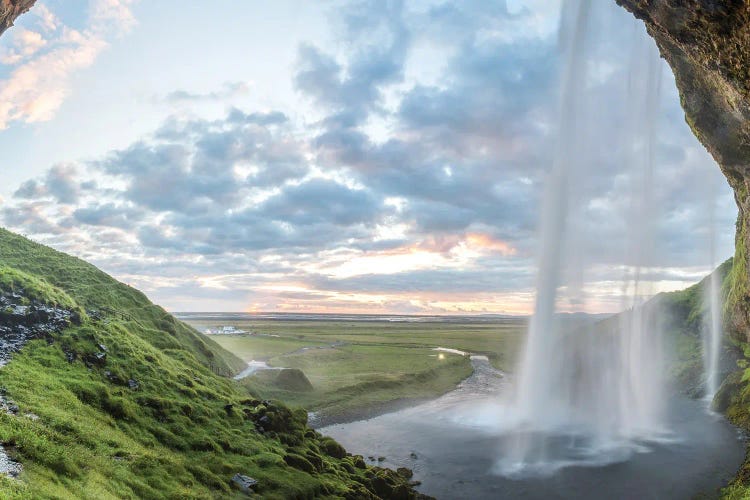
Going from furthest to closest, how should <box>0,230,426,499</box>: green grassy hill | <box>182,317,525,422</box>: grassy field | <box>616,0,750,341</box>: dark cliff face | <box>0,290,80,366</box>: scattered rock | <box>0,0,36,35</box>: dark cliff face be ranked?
<box>182,317,525,422</box>: grassy field < <box>0,290,80,366</box>: scattered rock < <box>0,0,36,35</box>: dark cliff face < <box>616,0,750,341</box>: dark cliff face < <box>0,230,426,499</box>: green grassy hill

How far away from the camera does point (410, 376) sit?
225 ft

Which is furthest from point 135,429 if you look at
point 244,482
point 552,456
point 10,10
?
point 552,456

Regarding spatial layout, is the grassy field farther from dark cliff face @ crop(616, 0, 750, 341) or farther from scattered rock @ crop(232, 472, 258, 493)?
dark cliff face @ crop(616, 0, 750, 341)

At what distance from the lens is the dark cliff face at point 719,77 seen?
17.5 metres

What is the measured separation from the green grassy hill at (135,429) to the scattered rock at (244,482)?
1.08 ft

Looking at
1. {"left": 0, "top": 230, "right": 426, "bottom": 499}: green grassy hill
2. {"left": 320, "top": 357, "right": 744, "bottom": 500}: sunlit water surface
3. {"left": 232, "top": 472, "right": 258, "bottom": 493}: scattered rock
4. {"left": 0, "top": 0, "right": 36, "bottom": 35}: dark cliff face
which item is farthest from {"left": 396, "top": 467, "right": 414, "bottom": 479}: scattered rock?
{"left": 0, "top": 0, "right": 36, "bottom": 35}: dark cliff face

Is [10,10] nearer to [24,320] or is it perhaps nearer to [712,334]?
[24,320]

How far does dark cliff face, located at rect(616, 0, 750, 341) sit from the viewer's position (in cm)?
1750

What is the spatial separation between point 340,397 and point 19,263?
120 ft

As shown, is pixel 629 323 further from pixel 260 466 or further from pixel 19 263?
pixel 19 263

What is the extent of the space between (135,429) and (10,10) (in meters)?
20.1

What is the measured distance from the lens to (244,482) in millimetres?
21484

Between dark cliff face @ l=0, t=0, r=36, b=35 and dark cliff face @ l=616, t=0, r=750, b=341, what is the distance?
28.4m

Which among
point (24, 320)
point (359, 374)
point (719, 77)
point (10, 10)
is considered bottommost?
point (359, 374)
